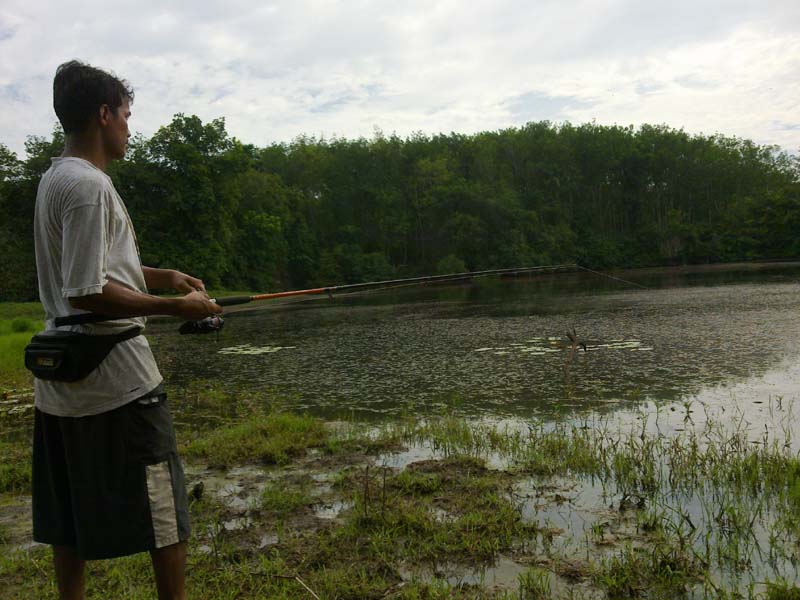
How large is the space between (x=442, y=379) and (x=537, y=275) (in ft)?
132

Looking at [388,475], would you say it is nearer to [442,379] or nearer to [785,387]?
[442,379]

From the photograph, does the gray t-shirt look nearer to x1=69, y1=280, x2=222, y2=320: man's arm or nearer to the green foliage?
x1=69, y1=280, x2=222, y2=320: man's arm

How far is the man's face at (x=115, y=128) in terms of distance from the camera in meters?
2.58

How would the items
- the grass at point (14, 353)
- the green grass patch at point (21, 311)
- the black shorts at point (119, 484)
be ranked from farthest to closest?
the green grass patch at point (21, 311), the grass at point (14, 353), the black shorts at point (119, 484)

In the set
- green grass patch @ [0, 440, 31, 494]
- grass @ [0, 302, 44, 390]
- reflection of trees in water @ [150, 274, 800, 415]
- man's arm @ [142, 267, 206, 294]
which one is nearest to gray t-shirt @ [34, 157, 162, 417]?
man's arm @ [142, 267, 206, 294]

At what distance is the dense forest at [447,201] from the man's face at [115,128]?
3907 cm

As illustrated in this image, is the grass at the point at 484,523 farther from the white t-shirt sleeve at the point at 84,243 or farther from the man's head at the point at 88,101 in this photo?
the man's head at the point at 88,101

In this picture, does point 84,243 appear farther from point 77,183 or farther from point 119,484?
point 119,484

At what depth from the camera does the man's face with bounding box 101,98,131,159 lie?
2.58 m

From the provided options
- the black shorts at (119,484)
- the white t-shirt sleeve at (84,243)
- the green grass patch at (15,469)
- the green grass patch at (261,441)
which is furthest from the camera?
the green grass patch at (261,441)

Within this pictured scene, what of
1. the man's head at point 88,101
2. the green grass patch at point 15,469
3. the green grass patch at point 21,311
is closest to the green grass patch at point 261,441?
the green grass patch at point 15,469

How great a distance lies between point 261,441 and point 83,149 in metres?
4.25

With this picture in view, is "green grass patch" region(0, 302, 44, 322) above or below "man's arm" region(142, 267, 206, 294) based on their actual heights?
below

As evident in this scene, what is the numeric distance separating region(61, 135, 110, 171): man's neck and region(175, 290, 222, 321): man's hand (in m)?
0.61
